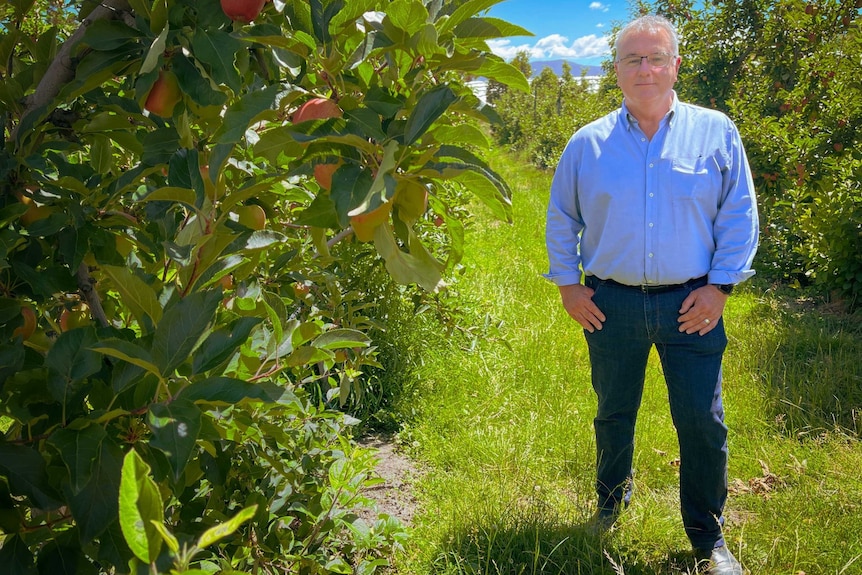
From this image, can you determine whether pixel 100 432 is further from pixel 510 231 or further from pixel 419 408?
pixel 510 231

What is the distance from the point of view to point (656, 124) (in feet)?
7.02

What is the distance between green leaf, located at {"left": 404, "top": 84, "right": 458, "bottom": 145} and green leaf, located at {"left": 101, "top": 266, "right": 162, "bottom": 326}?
41 centimetres

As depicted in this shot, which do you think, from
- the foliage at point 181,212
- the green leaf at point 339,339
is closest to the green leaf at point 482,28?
the foliage at point 181,212

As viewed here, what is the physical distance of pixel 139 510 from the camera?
0.49 metres

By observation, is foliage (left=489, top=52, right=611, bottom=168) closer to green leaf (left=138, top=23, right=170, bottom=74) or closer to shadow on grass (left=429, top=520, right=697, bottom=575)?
shadow on grass (left=429, top=520, right=697, bottom=575)

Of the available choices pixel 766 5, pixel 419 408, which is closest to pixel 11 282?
pixel 419 408

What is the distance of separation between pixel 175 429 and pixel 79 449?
0.15m

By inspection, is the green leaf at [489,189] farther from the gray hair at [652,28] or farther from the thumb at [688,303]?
the gray hair at [652,28]

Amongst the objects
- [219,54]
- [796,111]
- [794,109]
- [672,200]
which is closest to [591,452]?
[672,200]

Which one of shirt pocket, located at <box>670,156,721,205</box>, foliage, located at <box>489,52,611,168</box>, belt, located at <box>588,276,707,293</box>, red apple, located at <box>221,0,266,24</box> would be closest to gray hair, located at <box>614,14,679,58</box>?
shirt pocket, located at <box>670,156,721,205</box>

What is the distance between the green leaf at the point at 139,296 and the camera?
0.89m

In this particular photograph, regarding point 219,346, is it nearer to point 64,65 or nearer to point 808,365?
point 64,65

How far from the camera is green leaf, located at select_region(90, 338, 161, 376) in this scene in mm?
752

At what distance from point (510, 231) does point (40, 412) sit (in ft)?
21.5
